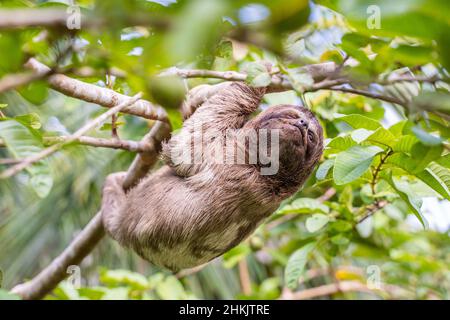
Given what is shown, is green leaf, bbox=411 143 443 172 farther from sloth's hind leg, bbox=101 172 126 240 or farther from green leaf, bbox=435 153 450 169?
sloth's hind leg, bbox=101 172 126 240

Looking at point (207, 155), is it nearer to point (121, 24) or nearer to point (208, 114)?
point (208, 114)

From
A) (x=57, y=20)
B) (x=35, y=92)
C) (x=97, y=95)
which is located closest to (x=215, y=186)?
(x=97, y=95)

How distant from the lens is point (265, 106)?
4828 millimetres

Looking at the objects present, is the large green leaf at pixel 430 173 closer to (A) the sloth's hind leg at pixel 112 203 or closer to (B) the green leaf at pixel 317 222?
(B) the green leaf at pixel 317 222

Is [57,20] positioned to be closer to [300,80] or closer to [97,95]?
[300,80]

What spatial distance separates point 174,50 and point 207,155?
2980 millimetres

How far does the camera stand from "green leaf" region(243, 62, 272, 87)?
2293 millimetres

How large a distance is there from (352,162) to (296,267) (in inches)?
58.9

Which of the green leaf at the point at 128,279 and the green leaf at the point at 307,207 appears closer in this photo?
the green leaf at the point at 307,207

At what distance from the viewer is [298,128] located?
12.3ft

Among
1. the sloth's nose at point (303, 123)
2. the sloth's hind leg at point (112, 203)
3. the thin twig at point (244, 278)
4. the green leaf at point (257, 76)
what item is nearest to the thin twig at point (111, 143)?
the sloth's hind leg at point (112, 203)

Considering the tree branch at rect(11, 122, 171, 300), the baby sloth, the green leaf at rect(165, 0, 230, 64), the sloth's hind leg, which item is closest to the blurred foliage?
the green leaf at rect(165, 0, 230, 64)

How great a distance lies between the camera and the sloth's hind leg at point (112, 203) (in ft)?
13.7

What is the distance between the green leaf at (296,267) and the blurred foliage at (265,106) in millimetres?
11
